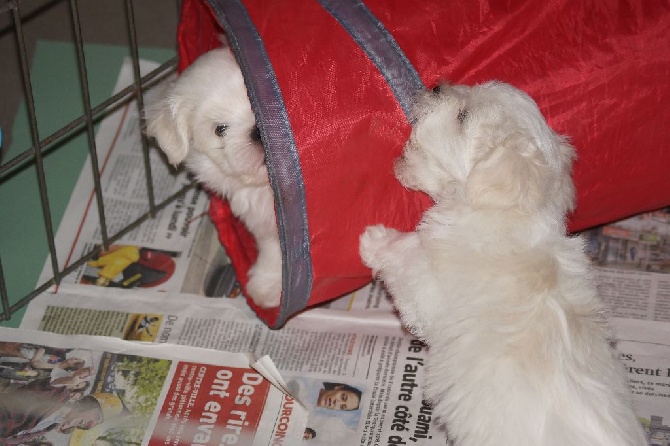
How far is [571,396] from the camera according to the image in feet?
6.18

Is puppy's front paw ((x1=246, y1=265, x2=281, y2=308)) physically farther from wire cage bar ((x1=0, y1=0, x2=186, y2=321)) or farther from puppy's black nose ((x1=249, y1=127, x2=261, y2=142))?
wire cage bar ((x1=0, y1=0, x2=186, y2=321))

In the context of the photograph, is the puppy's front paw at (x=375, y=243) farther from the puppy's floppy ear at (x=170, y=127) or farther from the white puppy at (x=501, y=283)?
the puppy's floppy ear at (x=170, y=127)

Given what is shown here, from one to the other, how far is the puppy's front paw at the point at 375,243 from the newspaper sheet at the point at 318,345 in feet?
1.15

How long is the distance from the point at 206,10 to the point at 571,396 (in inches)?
65.1

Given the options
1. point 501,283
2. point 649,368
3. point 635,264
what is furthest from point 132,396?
point 635,264

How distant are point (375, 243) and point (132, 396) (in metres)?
0.81

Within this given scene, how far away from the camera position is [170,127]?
8.59 ft

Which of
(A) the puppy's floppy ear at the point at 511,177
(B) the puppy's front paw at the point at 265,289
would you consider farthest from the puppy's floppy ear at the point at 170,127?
(A) the puppy's floppy ear at the point at 511,177

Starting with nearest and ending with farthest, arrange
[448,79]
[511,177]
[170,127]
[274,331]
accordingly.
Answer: [511,177] → [448,79] → [170,127] → [274,331]

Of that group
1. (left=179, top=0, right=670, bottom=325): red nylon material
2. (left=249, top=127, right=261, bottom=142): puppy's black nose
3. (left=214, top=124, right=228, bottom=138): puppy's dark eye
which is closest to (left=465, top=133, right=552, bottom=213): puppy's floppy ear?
(left=179, top=0, right=670, bottom=325): red nylon material

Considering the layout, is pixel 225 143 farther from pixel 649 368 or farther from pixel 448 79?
pixel 649 368

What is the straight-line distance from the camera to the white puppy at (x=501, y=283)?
1906 mm

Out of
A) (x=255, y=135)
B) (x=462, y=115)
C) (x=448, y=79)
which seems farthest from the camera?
(x=255, y=135)

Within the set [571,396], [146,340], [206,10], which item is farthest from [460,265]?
[206,10]
